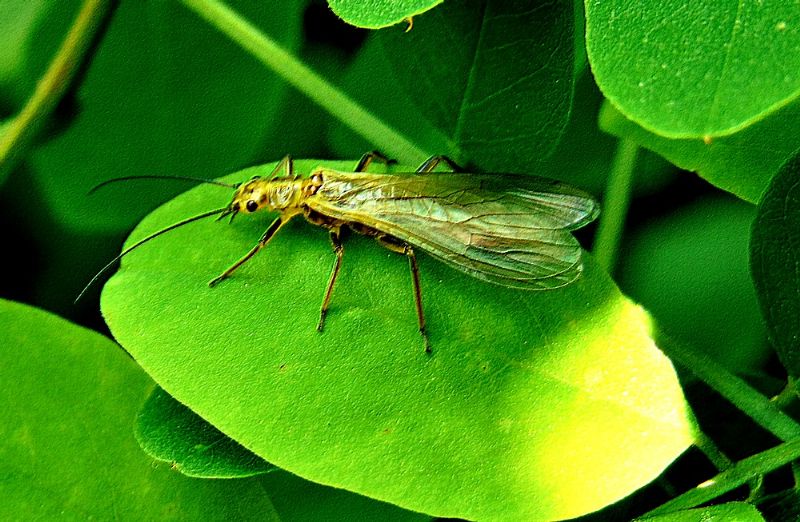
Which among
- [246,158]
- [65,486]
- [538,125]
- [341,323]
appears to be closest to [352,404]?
[341,323]

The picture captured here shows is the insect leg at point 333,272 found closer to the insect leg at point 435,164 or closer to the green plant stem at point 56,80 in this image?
the insect leg at point 435,164

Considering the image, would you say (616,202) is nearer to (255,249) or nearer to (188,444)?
(255,249)

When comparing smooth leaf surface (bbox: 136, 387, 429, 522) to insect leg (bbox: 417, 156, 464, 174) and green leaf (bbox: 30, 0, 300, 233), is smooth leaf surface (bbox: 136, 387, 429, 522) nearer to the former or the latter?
insect leg (bbox: 417, 156, 464, 174)

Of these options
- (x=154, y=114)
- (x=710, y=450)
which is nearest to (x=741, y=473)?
(x=710, y=450)

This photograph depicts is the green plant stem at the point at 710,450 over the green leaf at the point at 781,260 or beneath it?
beneath

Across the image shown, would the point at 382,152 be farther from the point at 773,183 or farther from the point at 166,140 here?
the point at 773,183

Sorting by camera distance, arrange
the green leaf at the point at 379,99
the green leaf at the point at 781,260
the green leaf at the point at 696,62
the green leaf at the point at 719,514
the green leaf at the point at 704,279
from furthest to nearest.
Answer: the green leaf at the point at 379,99
the green leaf at the point at 704,279
the green leaf at the point at 781,260
the green leaf at the point at 719,514
the green leaf at the point at 696,62

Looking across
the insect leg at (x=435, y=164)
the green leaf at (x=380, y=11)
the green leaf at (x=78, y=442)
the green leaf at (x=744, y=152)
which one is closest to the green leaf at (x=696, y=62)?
the green leaf at (x=380, y=11)
